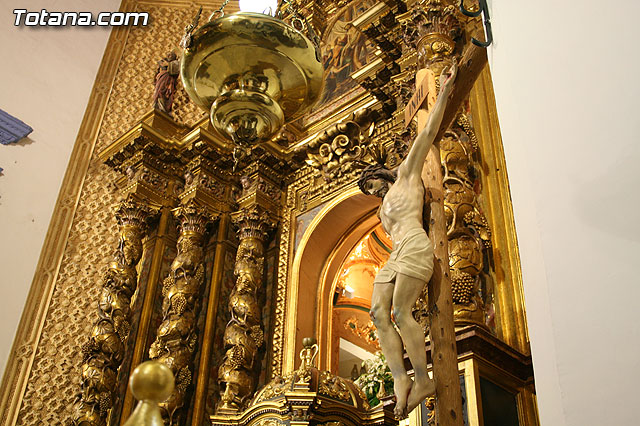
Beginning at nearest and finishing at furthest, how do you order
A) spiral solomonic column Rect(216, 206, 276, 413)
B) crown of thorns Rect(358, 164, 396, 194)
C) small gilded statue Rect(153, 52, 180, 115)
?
crown of thorns Rect(358, 164, 396, 194)
spiral solomonic column Rect(216, 206, 276, 413)
small gilded statue Rect(153, 52, 180, 115)

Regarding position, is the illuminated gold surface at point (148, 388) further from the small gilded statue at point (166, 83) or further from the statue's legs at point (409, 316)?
the small gilded statue at point (166, 83)

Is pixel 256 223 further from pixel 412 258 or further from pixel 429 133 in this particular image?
pixel 412 258

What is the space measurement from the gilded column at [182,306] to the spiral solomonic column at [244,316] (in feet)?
1.05

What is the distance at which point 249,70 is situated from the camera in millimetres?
2240

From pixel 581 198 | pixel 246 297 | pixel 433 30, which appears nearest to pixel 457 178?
pixel 433 30

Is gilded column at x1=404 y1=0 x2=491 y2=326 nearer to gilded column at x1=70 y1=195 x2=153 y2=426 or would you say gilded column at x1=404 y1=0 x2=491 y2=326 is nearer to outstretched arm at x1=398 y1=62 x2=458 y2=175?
outstretched arm at x1=398 y1=62 x2=458 y2=175

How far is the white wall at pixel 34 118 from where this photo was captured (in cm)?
632

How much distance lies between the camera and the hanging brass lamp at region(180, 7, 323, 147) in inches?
84.9

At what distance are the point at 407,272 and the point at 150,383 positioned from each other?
1.54 metres

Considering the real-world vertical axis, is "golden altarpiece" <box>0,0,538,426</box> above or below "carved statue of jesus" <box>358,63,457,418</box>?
above

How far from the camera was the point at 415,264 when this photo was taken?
2230 millimetres

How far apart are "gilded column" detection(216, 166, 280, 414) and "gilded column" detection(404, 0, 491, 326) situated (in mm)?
2002

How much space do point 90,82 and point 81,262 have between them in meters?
2.55

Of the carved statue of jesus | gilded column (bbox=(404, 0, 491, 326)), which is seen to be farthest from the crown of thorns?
gilded column (bbox=(404, 0, 491, 326))
